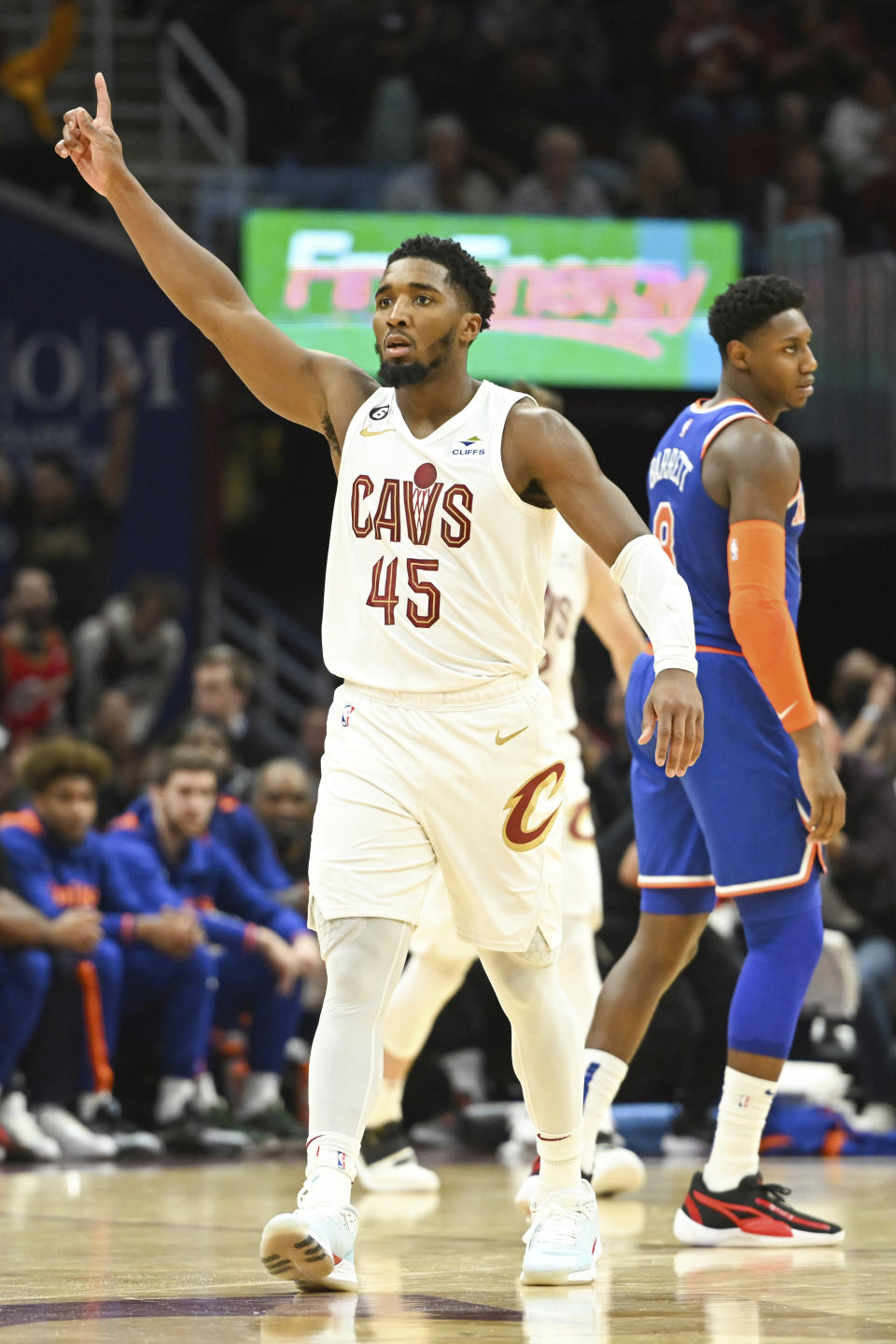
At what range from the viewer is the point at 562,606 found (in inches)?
244

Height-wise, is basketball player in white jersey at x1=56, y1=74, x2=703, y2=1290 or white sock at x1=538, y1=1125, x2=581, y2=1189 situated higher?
basketball player in white jersey at x1=56, y1=74, x2=703, y2=1290

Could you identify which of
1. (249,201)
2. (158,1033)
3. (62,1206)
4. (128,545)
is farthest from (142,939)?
(249,201)

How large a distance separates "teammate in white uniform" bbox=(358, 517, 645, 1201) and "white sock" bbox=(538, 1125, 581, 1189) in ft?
5.89

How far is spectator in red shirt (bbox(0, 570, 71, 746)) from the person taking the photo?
11.0m

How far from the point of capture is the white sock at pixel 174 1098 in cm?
790

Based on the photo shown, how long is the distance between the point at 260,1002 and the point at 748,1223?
392 centimetres

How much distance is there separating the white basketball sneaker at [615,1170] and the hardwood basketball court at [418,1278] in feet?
0.17

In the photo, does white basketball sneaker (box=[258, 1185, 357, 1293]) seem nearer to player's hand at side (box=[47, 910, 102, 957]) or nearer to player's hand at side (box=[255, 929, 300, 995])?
player's hand at side (box=[47, 910, 102, 957])

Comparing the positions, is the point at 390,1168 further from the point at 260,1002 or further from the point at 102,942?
the point at 260,1002

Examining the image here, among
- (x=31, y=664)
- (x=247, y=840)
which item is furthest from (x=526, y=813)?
(x=31, y=664)

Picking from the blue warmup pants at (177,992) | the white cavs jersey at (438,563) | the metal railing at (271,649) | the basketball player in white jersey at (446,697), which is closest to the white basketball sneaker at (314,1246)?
the basketball player in white jersey at (446,697)

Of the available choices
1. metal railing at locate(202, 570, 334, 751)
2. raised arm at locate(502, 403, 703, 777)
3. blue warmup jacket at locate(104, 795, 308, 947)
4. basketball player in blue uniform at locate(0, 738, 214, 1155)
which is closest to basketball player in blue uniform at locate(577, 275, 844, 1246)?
raised arm at locate(502, 403, 703, 777)

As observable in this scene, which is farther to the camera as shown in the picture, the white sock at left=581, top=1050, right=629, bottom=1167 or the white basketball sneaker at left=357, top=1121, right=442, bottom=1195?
the white basketball sneaker at left=357, top=1121, right=442, bottom=1195

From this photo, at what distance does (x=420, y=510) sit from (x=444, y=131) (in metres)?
10.5
